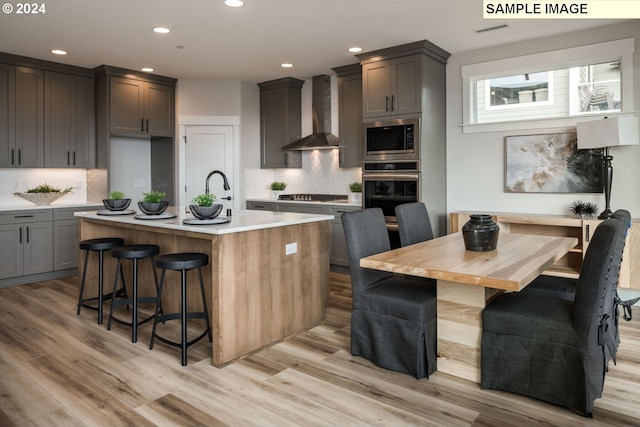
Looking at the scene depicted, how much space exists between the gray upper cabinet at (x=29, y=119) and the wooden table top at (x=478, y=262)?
4.75m

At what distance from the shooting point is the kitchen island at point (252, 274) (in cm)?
291

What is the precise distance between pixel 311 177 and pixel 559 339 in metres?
4.68

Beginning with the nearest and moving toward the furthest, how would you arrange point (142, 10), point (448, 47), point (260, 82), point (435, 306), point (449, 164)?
point (435, 306) < point (142, 10) < point (448, 47) < point (449, 164) < point (260, 82)

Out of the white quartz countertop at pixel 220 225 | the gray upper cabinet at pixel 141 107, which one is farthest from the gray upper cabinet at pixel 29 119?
the white quartz countertop at pixel 220 225

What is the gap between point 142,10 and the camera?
153 inches

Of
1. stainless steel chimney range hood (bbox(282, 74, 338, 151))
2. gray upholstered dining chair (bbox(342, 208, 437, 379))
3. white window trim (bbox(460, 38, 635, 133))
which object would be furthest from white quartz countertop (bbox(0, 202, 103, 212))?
white window trim (bbox(460, 38, 635, 133))

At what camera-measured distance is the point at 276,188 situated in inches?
266

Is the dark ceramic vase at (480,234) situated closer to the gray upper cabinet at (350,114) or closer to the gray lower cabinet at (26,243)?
the gray upper cabinet at (350,114)

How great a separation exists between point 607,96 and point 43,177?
6.51 metres

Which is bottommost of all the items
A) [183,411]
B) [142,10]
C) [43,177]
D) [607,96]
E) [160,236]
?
[183,411]

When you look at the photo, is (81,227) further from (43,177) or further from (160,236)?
(43,177)

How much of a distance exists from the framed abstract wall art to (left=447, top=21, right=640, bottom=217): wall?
0.06 m

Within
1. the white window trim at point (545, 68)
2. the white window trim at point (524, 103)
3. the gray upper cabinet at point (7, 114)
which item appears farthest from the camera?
the gray upper cabinet at point (7, 114)

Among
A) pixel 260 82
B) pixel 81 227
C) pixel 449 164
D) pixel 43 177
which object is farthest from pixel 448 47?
pixel 43 177
